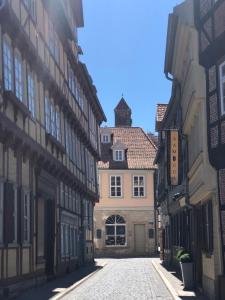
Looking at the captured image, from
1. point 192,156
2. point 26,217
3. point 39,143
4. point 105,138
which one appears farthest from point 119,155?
point 26,217

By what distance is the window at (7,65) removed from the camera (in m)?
16.4

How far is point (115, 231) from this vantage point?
55656 mm

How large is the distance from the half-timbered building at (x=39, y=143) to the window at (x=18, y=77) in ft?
0.10

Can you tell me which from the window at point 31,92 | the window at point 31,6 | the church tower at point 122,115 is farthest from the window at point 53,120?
the church tower at point 122,115

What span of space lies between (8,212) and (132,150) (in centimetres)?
4408

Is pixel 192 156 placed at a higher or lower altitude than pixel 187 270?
higher

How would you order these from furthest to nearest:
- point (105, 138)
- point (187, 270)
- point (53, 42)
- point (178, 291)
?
point (105, 138) → point (53, 42) → point (187, 270) → point (178, 291)

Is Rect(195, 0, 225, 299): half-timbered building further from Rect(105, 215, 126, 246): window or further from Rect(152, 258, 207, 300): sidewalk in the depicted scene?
Rect(105, 215, 126, 246): window

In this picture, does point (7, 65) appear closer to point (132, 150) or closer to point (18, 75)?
point (18, 75)

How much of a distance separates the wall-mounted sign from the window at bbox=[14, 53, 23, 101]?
19.8 feet

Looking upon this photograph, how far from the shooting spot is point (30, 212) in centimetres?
1939

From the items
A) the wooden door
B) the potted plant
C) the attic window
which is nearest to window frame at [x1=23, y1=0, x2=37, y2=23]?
the potted plant

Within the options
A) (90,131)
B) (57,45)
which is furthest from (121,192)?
(57,45)

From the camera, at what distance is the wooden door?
5525 cm
